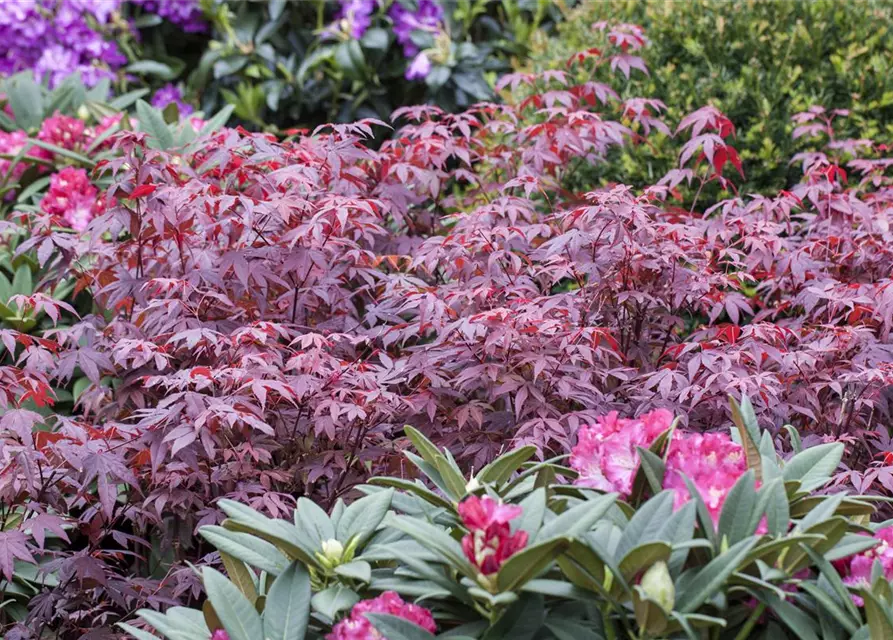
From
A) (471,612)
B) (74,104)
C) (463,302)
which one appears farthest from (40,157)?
(471,612)

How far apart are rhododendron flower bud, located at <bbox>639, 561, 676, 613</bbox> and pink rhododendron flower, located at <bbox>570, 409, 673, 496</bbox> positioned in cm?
21

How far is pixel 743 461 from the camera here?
141 centimetres

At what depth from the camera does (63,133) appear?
400 cm

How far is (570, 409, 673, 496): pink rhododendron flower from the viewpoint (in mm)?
1391

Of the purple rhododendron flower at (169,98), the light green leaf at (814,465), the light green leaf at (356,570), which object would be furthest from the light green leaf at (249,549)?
the purple rhododendron flower at (169,98)

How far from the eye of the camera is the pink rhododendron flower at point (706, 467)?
1.32 m

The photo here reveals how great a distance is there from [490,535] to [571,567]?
110mm

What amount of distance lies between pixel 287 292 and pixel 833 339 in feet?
4.36

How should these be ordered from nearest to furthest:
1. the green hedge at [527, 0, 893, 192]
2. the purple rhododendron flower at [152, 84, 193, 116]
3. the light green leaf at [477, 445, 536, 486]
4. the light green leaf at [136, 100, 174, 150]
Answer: the light green leaf at [477, 445, 536, 486] < the green hedge at [527, 0, 893, 192] < the light green leaf at [136, 100, 174, 150] < the purple rhododendron flower at [152, 84, 193, 116]

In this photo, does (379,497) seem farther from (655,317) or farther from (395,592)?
(655,317)

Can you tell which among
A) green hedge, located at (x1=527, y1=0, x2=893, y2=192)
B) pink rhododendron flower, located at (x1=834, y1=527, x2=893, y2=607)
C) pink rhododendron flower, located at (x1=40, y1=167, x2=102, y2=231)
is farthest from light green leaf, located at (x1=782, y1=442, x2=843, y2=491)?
pink rhododendron flower, located at (x1=40, y1=167, x2=102, y2=231)

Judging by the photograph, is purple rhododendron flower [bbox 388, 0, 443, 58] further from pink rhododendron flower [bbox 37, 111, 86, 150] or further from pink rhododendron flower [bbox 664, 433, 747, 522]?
pink rhododendron flower [bbox 664, 433, 747, 522]

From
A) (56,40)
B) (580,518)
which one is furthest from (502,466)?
(56,40)

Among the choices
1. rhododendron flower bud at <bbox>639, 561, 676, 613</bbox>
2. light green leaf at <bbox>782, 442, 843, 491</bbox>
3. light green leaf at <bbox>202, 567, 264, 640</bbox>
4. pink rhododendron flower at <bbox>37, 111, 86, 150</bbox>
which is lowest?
pink rhododendron flower at <bbox>37, 111, 86, 150</bbox>
